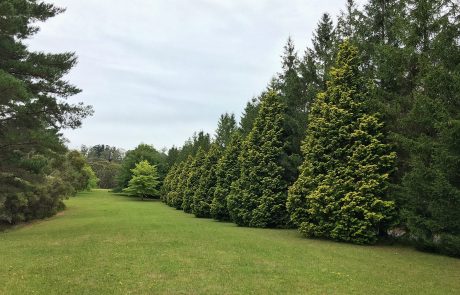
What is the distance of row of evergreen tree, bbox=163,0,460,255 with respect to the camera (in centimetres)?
1215

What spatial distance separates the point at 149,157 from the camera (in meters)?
67.8

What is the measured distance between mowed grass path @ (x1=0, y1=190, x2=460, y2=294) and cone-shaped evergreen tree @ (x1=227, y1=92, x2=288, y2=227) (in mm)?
6077

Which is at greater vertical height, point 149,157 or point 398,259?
point 149,157

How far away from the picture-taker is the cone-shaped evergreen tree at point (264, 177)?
71.6 feet

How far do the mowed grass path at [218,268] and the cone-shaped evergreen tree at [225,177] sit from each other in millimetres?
11668

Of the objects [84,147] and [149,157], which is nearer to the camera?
[149,157]

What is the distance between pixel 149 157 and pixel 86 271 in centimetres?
5904

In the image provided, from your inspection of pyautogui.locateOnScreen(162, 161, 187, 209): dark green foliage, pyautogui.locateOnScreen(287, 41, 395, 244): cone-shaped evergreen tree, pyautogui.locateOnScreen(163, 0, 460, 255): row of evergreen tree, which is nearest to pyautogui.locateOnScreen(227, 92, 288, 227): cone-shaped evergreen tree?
pyautogui.locateOnScreen(163, 0, 460, 255): row of evergreen tree

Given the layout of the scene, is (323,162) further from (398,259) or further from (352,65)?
(398,259)

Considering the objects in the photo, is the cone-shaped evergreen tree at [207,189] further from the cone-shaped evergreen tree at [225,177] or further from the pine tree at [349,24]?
the pine tree at [349,24]

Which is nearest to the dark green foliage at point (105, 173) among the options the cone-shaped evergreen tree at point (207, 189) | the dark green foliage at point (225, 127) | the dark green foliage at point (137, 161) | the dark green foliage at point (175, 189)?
the dark green foliage at point (137, 161)

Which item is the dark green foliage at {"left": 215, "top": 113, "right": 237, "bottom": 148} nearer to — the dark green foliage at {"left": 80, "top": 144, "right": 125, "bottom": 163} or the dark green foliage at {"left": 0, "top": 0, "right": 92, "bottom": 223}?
the dark green foliage at {"left": 0, "top": 0, "right": 92, "bottom": 223}

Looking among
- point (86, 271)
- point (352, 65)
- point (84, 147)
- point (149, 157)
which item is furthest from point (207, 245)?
point (84, 147)

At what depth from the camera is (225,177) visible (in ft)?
91.7
